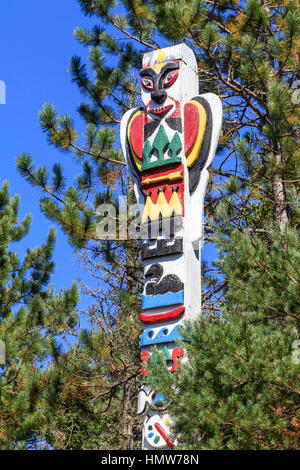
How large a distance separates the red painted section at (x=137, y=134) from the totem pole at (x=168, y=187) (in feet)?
0.04

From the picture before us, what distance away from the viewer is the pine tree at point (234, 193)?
6.34 meters

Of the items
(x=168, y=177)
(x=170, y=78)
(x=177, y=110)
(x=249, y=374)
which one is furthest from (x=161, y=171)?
(x=249, y=374)

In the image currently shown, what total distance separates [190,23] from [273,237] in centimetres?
384

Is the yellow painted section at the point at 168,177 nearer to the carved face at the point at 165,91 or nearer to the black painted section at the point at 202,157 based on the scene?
the black painted section at the point at 202,157

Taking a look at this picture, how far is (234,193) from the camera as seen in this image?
413 inches

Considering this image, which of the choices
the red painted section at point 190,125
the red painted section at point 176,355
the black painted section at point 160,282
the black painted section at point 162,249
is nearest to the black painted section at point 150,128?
the red painted section at point 190,125

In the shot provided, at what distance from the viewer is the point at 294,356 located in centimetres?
635

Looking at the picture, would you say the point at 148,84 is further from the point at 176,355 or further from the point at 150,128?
the point at 176,355

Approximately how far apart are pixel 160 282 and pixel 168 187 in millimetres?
1187

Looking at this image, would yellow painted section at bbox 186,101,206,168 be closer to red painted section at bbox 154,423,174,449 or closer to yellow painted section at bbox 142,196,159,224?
yellow painted section at bbox 142,196,159,224

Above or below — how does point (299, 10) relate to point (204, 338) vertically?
above

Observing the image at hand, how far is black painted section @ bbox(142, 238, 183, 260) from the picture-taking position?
8.90 meters
